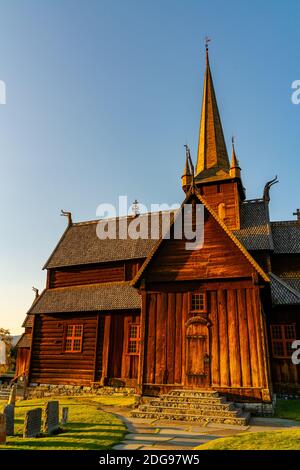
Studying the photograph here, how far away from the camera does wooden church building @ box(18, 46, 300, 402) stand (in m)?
15.1

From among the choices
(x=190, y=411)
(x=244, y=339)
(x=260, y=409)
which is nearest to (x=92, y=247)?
(x=244, y=339)

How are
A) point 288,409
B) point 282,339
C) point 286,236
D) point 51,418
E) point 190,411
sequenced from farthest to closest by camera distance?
point 286,236 < point 282,339 < point 288,409 < point 190,411 < point 51,418

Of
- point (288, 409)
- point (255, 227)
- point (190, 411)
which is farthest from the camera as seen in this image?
point (255, 227)

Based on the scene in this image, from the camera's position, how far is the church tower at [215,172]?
84.2 ft

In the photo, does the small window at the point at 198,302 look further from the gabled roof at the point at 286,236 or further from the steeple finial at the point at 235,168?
the steeple finial at the point at 235,168

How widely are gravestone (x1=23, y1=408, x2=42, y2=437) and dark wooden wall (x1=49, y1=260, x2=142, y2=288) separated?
48.0ft

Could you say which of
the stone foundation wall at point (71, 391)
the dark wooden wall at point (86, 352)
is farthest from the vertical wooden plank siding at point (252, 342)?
the stone foundation wall at point (71, 391)

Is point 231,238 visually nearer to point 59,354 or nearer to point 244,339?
point 244,339

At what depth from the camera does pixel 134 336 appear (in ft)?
69.5

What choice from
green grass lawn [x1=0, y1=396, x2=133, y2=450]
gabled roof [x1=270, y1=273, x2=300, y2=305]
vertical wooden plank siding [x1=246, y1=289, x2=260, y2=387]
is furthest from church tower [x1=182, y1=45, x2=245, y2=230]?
green grass lawn [x1=0, y1=396, x2=133, y2=450]

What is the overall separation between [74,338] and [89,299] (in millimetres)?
2673

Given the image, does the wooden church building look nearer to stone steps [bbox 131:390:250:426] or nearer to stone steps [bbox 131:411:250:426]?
stone steps [bbox 131:390:250:426]

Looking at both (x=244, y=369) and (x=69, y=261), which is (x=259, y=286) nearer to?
(x=244, y=369)

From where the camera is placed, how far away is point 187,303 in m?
16.3
